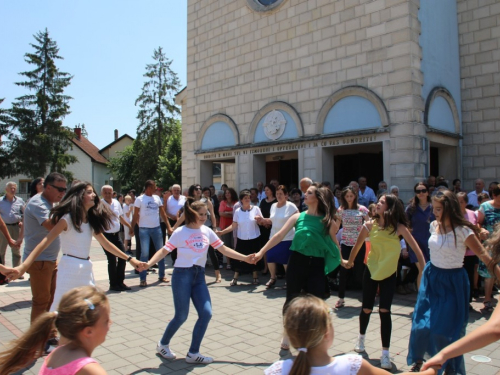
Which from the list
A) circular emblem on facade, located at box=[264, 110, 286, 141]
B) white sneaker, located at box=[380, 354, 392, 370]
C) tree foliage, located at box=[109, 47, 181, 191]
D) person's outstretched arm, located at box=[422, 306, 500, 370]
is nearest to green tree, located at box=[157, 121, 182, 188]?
tree foliage, located at box=[109, 47, 181, 191]

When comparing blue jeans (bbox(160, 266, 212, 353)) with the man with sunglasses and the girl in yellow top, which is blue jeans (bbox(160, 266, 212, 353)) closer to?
the man with sunglasses

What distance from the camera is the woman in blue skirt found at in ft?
13.1

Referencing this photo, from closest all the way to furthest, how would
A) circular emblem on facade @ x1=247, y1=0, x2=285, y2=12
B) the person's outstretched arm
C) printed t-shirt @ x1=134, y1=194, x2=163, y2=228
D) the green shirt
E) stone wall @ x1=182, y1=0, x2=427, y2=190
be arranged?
1. the person's outstretched arm
2. the green shirt
3. printed t-shirt @ x1=134, y1=194, x2=163, y2=228
4. stone wall @ x1=182, y1=0, x2=427, y2=190
5. circular emblem on facade @ x1=247, y1=0, x2=285, y2=12

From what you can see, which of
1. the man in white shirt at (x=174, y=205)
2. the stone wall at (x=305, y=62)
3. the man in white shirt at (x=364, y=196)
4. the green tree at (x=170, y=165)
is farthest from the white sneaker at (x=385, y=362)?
the green tree at (x=170, y=165)

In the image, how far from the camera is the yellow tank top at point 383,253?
190 inches

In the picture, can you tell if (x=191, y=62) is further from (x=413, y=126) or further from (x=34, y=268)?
(x=34, y=268)

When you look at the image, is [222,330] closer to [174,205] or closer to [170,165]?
[174,205]

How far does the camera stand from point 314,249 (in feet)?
16.5

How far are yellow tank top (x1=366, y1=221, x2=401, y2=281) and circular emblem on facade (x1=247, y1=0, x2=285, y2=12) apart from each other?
34.2 ft

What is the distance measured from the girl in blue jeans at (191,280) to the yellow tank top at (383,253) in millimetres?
1644

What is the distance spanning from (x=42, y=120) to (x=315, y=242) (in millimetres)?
38032

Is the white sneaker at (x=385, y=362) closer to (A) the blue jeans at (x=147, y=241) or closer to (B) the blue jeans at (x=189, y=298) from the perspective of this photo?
(B) the blue jeans at (x=189, y=298)

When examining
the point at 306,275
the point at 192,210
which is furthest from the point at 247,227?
the point at 192,210

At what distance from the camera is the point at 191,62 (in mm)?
16594
